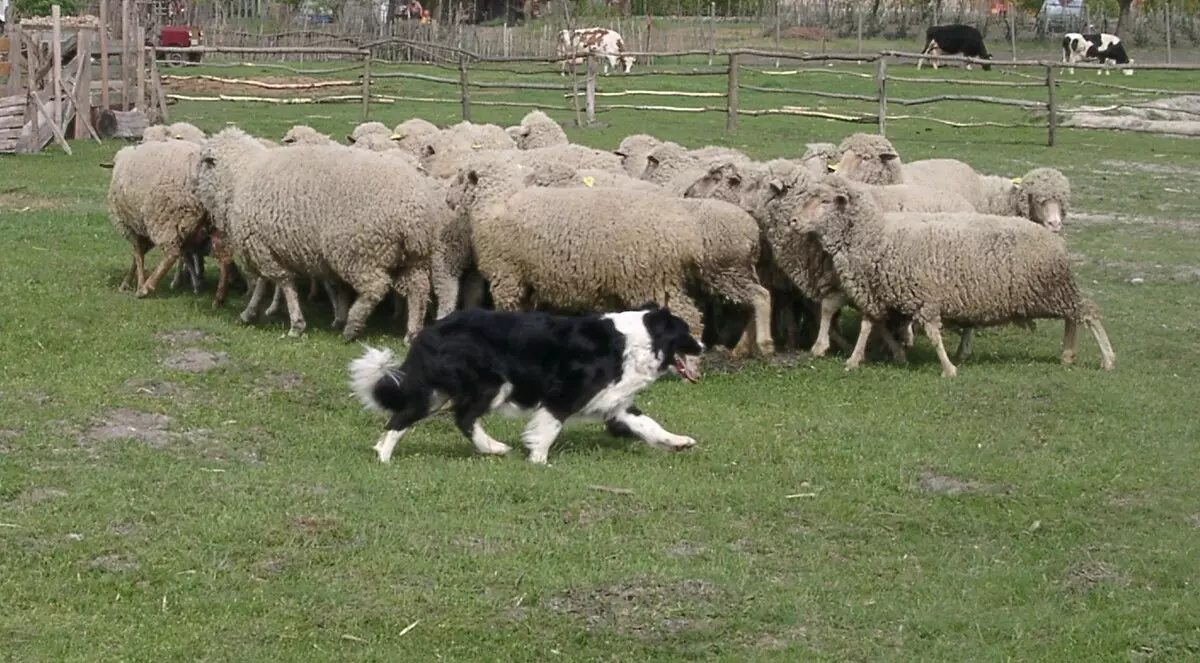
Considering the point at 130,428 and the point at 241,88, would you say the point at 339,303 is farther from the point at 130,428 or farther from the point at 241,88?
the point at 241,88

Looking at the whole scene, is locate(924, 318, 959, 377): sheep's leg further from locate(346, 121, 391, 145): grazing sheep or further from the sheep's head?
locate(346, 121, 391, 145): grazing sheep

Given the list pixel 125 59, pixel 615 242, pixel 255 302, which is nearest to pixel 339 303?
pixel 255 302

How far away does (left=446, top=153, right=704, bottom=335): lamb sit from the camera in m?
10.8

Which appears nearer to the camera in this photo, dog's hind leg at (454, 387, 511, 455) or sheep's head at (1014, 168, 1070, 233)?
dog's hind leg at (454, 387, 511, 455)

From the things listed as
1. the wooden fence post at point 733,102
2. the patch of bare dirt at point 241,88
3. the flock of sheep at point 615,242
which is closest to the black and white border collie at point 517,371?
the flock of sheep at point 615,242

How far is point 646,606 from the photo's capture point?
21.0ft

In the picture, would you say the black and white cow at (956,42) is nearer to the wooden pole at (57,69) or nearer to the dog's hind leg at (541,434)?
the wooden pole at (57,69)

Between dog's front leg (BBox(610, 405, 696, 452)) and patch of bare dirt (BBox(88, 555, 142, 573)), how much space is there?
3.01 m

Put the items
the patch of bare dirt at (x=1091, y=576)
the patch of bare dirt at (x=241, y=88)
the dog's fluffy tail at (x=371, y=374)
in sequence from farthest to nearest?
1. the patch of bare dirt at (x=241, y=88)
2. the dog's fluffy tail at (x=371, y=374)
3. the patch of bare dirt at (x=1091, y=576)

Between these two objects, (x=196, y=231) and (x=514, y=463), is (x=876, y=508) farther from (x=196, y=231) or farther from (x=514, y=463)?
(x=196, y=231)

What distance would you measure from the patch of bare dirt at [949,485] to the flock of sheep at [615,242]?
2690 millimetres

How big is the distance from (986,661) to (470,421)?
347 centimetres

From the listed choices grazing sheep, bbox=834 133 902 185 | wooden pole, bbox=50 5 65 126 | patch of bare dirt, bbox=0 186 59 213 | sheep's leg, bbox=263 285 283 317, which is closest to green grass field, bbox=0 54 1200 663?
sheep's leg, bbox=263 285 283 317

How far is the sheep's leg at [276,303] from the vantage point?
12.7 metres
